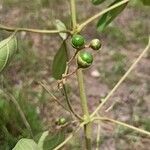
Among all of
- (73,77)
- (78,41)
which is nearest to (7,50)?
(78,41)

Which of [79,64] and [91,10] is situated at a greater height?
[79,64]

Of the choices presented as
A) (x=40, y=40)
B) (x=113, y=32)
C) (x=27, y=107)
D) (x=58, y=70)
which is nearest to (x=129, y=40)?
(x=113, y=32)

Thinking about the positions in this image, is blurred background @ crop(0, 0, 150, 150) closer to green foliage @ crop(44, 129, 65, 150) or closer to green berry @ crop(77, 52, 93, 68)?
green foliage @ crop(44, 129, 65, 150)

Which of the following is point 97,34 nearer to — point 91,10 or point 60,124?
point 91,10

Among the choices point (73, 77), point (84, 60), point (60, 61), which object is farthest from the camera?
point (73, 77)

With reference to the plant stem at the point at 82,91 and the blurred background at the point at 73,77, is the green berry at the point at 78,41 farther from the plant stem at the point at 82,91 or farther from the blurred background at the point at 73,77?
the blurred background at the point at 73,77

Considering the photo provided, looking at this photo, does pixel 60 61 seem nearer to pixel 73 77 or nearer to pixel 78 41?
pixel 78 41
